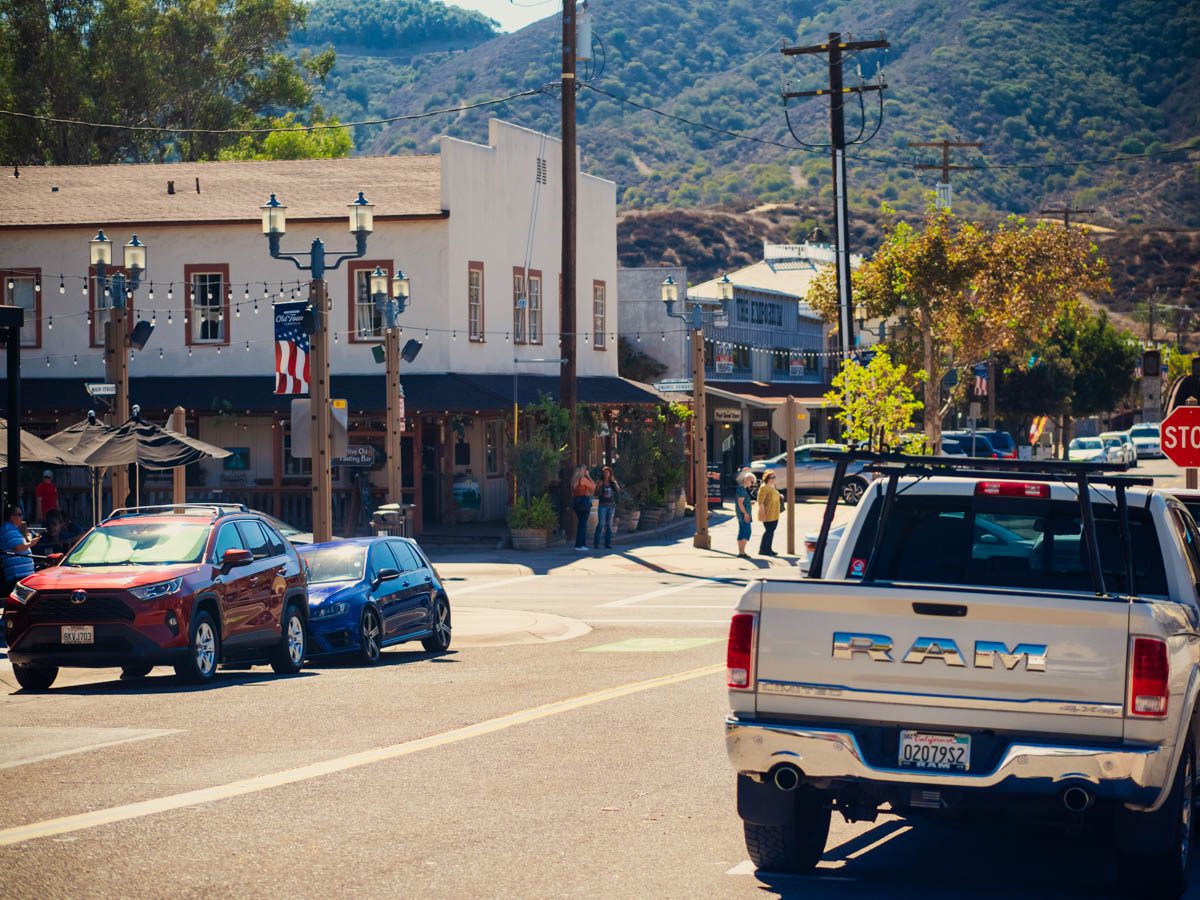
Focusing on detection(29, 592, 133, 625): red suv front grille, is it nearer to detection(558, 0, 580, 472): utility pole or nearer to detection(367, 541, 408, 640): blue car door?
detection(367, 541, 408, 640): blue car door

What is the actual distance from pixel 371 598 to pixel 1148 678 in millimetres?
13293

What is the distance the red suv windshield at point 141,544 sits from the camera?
17.2m

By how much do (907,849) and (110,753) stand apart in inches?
220

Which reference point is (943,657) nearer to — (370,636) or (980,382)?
(370,636)

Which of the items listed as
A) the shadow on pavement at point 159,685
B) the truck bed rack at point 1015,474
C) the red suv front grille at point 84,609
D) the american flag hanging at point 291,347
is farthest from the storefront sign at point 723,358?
the truck bed rack at point 1015,474

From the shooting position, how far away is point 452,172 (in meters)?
40.9

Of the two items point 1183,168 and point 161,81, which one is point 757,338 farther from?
point 1183,168

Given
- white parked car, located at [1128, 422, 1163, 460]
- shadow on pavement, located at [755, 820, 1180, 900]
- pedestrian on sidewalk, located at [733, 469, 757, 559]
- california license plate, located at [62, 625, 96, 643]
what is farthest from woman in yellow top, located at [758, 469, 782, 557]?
white parked car, located at [1128, 422, 1163, 460]

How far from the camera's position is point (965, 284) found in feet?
169

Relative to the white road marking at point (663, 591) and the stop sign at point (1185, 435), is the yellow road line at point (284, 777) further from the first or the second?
the white road marking at point (663, 591)

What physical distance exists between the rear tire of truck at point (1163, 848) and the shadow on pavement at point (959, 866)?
0.97 ft

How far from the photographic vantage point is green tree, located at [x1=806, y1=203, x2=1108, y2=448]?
51.1 m

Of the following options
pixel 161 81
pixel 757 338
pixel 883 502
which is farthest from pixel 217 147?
pixel 883 502

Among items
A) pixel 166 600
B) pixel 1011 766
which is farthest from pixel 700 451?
pixel 1011 766
